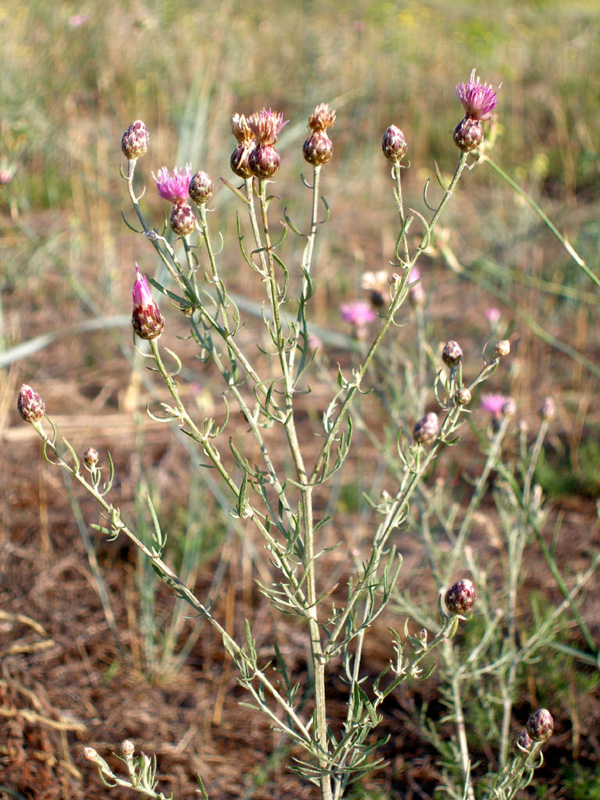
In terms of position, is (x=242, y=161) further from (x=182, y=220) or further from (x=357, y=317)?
(x=357, y=317)

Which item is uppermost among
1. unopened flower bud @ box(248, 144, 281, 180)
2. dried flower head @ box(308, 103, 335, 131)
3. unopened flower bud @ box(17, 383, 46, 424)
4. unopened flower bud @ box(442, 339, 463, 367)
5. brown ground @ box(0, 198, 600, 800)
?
dried flower head @ box(308, 103, 335, 131)

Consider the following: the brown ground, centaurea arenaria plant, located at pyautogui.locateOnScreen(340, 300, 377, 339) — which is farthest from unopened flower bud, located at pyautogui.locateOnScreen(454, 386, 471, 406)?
the brown ground

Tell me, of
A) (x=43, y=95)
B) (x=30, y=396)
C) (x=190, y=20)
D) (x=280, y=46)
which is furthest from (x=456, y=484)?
(x=280, y=46)

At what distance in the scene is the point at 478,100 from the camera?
0.96 m

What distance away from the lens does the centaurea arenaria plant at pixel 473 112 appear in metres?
0.94

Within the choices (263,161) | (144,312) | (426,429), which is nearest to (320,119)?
(263,161)

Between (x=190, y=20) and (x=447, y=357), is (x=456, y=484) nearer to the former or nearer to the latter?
(x=447, y=357)

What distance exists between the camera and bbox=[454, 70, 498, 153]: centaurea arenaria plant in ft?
3.07

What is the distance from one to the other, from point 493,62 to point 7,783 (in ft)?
19.4

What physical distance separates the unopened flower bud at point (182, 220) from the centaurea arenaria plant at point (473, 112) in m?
0.38

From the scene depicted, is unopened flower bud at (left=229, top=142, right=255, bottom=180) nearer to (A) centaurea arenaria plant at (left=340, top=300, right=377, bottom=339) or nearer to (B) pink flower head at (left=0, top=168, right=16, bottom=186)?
(A) centaurea arenaria plant at (left=340, top=300, right=377, bottom=339)

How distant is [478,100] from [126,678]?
1.64 metres

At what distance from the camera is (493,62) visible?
568cm

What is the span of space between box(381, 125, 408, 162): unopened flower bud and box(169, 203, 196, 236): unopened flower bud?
0.29m
